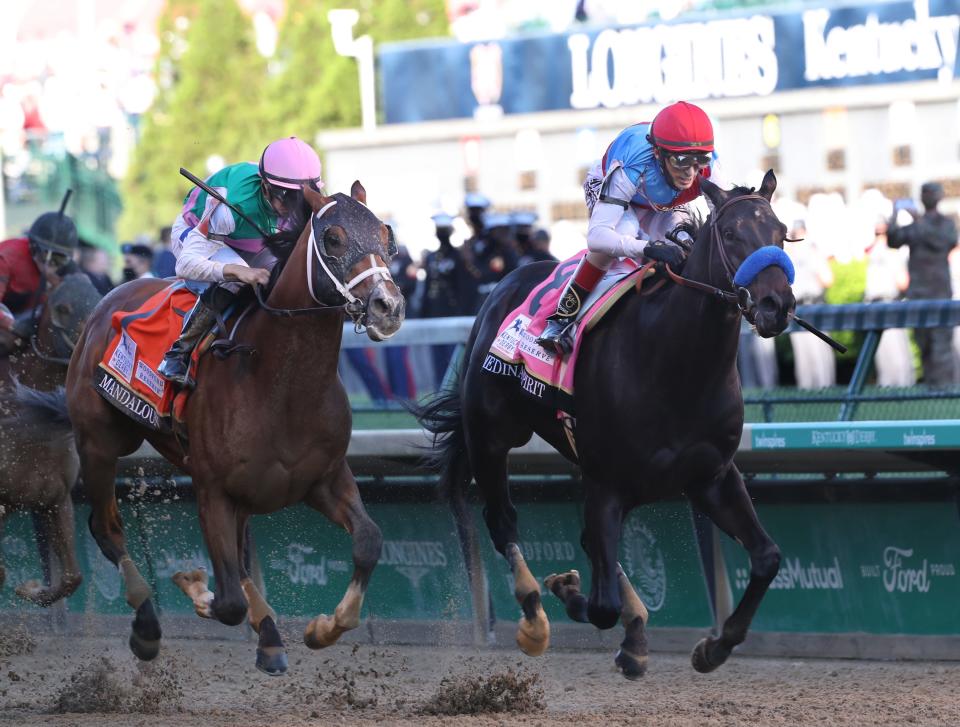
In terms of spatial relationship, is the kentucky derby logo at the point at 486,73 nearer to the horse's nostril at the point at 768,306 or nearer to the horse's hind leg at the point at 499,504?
the horse's hind leg at the point at 499,504

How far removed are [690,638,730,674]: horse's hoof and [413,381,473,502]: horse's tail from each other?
164 centimetres

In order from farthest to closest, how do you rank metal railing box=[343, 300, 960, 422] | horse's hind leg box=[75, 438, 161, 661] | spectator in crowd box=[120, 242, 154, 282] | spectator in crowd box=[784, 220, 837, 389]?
spectator in crowd box=[120, 242, 154, 282] < spectator in crowd box=[784, 220, 837, 389] < metal railing box=[343, 300, 960, 422] < horse's hind leg box=[75, 438, 161, 661]

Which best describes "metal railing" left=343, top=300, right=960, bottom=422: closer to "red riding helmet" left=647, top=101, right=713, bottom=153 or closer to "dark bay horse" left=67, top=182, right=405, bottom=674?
"red riding helmet" left=647, top=101, right=713, bottom=153

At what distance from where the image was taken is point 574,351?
661 cm

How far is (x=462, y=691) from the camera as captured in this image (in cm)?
671

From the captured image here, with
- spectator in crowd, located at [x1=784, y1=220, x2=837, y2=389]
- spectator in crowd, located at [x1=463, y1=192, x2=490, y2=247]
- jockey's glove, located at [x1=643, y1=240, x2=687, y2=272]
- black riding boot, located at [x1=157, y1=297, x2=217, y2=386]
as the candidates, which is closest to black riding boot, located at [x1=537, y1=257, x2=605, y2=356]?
jockey's glove, located at [x1=643, y1=240, x2=687, y2=272]

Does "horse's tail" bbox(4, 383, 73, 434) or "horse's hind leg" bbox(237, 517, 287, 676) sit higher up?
"horse's tail" bbox(4, 383, 73, 434)

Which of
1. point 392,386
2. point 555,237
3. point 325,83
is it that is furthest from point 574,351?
point 325,83

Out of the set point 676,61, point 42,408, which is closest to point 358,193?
point 42,408

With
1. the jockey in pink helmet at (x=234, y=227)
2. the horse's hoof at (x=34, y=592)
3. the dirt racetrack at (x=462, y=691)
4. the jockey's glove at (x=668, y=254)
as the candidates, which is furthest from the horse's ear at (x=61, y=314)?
the jockey's glove at (x=668, y=254)

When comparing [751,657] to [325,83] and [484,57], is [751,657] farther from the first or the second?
[325,83]

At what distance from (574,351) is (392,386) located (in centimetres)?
546

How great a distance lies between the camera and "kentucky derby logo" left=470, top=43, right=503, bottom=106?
918 inches

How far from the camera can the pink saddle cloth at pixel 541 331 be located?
659 cm
